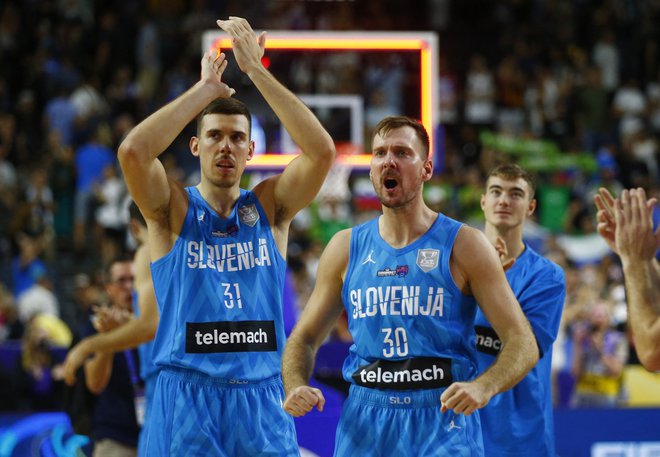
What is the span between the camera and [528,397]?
5.94 m

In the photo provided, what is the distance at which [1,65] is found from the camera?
1827 centimetres

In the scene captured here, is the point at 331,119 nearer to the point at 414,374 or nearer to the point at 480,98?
the point at 480,98

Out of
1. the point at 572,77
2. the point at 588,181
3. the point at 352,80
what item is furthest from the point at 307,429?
the point at 572,77

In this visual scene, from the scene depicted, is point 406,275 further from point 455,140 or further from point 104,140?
point 455,140

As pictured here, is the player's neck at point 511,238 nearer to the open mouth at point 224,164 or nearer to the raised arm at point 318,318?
the raised arm at point 318,318

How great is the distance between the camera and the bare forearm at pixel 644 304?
14.7 ft

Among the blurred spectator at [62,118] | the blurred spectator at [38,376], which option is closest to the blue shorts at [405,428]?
the blurred spectator at [38,376]

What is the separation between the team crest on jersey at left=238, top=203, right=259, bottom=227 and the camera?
520 cm

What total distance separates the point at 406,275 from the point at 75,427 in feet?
12.0

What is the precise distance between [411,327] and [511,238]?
6.42 feet

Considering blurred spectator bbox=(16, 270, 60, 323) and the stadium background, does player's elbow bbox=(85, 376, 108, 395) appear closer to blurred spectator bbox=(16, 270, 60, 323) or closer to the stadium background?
the stadium background

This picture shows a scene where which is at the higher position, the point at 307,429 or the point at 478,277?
the point at 478,277

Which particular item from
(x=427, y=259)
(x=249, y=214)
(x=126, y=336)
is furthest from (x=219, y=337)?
(x=126, y=336)

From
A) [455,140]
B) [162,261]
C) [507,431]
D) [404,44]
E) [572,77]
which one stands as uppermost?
[572,77]
